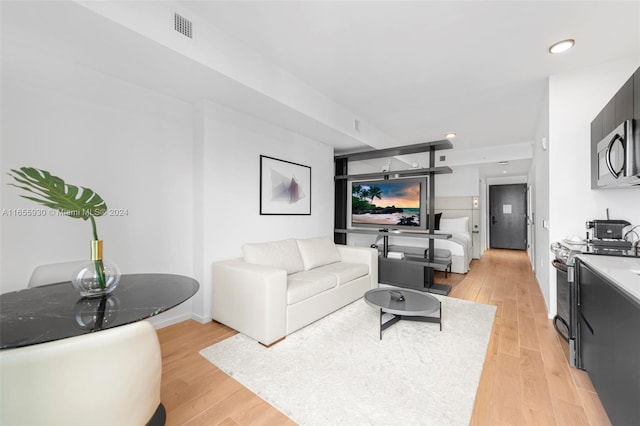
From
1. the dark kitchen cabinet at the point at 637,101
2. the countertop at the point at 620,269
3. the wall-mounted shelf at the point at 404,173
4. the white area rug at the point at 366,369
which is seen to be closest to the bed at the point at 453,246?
the wall-mounted shelf at the point at 404,173

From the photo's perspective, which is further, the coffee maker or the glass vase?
the coffee maker

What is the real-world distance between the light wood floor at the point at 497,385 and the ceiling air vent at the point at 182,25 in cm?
247

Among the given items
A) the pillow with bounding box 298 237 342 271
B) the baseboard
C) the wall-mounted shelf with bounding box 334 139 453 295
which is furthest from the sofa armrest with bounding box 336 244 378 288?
the baseboard

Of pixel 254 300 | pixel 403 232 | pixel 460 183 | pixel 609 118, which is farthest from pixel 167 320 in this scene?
pixel 460 183

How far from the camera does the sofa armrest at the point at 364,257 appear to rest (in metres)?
3.76

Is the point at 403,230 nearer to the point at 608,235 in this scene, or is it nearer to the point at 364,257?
the point at 364,257

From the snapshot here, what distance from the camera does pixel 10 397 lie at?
0.76m

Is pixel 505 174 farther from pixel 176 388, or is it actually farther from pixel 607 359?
pixel 176 388

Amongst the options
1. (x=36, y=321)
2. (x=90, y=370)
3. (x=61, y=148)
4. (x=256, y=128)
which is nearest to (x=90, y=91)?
(x=61, y=148)

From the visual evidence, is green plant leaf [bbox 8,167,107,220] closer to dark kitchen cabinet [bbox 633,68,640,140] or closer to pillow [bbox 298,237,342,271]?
pillow [bbox 298,237,342,271]

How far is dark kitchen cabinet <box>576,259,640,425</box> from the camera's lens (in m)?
1.10

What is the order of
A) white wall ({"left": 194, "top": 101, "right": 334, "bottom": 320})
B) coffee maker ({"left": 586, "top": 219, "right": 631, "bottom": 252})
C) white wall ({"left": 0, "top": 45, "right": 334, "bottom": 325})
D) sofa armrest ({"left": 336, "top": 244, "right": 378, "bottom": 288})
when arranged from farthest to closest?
sofa armrest ({"left": 336, "top": 244, "right": 378, "bottom": 288}) → white wall ({"left": 194, "top": 101, "right": 334, "bottom": 320}) → coffee maker ({"left": 586, "top": 219, "right": 631, "bottom": 252}) → white wall ({"left": 0, "top": 45, "right": 334, "bottom": 325})

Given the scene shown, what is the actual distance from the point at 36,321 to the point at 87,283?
14.2 inches

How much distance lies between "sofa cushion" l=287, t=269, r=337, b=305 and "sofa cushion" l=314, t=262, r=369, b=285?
10 cm
